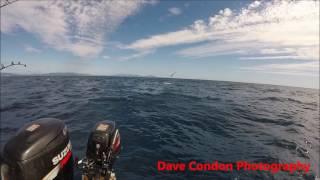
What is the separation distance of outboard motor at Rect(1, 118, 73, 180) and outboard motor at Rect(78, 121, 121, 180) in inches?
14.7

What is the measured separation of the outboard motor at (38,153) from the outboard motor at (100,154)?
37 cm

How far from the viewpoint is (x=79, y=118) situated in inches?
377

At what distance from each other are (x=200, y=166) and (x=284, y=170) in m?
2.68

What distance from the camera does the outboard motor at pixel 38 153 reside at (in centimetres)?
238

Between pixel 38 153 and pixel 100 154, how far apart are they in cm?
91

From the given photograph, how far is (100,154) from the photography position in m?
2.99

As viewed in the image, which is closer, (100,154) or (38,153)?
(38,153)

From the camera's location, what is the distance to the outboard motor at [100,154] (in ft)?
9.30

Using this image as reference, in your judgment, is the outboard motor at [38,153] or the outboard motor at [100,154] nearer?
the outboard motor at [38,153]

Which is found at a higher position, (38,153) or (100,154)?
(38,153)

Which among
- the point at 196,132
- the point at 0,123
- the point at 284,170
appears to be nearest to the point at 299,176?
the point at 284,170

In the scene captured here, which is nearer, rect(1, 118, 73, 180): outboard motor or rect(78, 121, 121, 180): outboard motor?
rect(1, 118, 73, 180): outboard motor

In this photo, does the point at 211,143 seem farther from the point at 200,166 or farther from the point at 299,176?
the point at 299,176

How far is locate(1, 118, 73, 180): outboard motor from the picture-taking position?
7.81 feet
